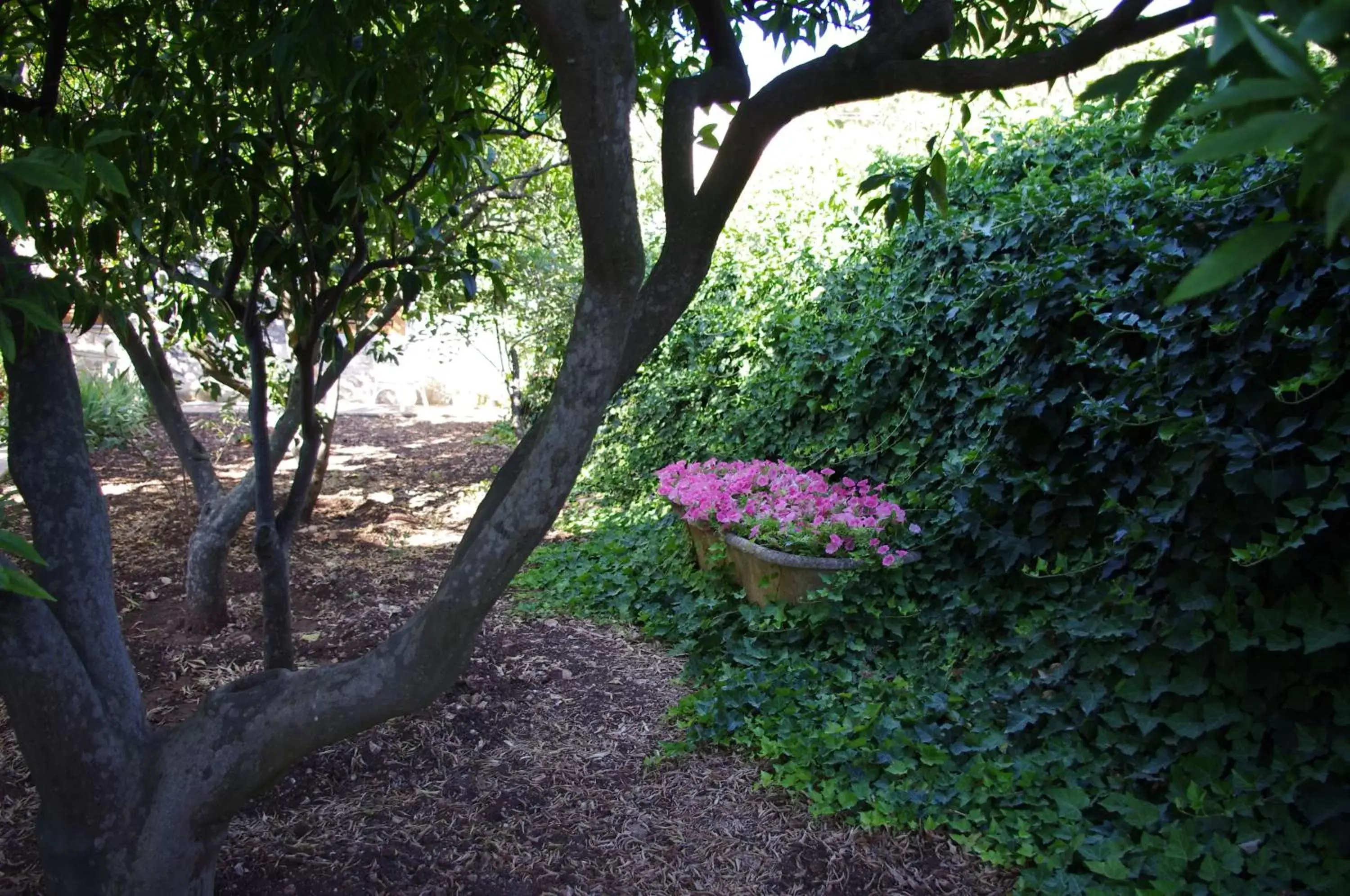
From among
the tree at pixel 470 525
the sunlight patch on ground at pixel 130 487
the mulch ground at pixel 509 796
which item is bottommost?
the mulch ground at pixel 509 796

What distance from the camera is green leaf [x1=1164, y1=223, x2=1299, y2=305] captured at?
65 cm

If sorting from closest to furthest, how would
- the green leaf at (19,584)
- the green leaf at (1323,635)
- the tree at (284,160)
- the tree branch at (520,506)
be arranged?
the green leaf at (19,584)
the tree branch at (520,506)
the green leaf at (1323,635)
the tree at (284,160)

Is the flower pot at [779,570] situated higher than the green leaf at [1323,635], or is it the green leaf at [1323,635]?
the green leaf at [1323,635]

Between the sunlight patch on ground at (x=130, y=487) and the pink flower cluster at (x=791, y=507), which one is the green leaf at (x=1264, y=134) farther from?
the sunlight patch on ground at (x=130, y=487)

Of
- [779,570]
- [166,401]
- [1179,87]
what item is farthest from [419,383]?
[1179,87]

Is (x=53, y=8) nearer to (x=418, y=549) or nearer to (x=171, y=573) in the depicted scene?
(x=171, y=573)

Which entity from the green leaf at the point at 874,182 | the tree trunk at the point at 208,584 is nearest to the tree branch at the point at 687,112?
the green leaf at the point at 874,182

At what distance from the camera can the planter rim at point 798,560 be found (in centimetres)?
391

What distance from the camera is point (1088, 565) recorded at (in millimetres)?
3018

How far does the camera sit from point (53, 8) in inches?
93.4

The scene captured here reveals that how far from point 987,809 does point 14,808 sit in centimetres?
300

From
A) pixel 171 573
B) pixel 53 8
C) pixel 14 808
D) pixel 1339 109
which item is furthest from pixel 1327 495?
pixel 171 573

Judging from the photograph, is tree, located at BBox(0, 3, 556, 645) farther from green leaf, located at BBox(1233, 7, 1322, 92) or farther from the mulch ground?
green leaf, located at BBox(1233, 7, 1322, 92)

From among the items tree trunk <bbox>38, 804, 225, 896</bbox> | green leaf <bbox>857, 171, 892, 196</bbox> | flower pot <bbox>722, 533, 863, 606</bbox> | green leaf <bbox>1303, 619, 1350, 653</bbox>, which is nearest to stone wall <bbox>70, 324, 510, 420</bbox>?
flower pot <bbox>722, 533, 863, 606</bbox>
